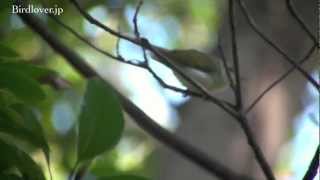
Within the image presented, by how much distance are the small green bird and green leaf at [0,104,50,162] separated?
0.17 metres

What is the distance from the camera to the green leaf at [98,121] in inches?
22.4

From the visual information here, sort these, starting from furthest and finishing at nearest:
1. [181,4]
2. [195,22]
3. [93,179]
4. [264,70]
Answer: [195,22] → [181,4] → [264,70] → [93,179]

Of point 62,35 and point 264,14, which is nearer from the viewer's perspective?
point 62,35

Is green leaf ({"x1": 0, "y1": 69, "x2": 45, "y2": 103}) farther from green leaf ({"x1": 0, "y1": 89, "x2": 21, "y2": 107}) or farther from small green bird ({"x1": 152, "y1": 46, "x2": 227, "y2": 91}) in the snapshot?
small green bird ({"x1": 152, "y1": 46, "x2": 227, "y2": 91})

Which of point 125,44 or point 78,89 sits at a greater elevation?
point 78,89

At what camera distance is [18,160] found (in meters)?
0.54

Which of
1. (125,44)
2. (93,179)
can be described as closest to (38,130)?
(93,179)

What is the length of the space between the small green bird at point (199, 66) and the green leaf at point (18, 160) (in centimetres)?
21

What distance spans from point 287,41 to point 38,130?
2.87ft

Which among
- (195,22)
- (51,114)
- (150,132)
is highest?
(195,22)

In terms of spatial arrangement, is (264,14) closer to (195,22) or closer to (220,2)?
(220,2)

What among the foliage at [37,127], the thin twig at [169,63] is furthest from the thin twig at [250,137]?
the foliage at [37,127]

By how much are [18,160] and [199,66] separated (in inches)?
9.5

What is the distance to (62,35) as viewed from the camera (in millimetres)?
1249
